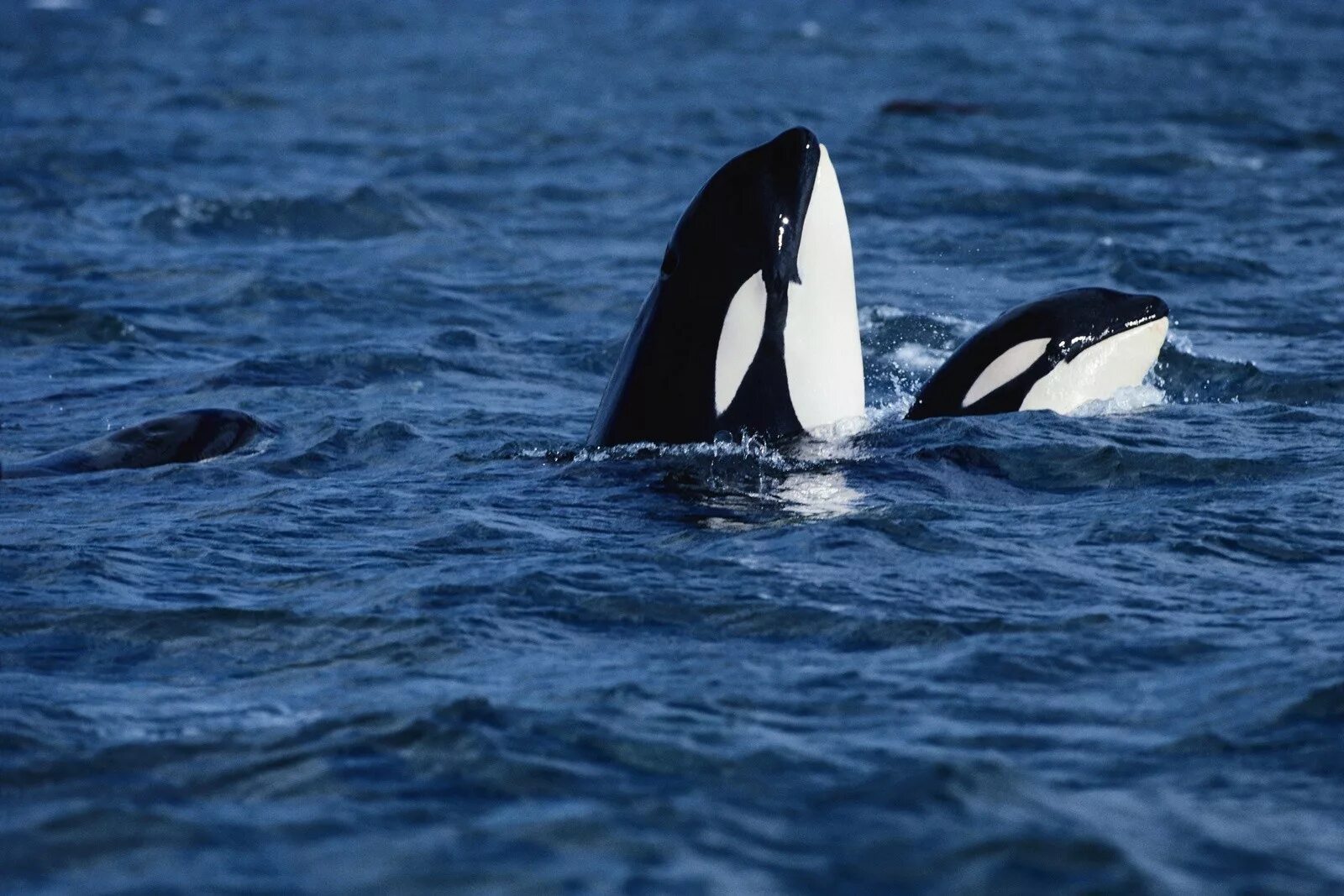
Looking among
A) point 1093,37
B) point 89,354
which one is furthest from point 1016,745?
point 1093,37

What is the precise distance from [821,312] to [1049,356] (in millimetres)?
1586

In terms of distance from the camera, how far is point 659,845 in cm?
527

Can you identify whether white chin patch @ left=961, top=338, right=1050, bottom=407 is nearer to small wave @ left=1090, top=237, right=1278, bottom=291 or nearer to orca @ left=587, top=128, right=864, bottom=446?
orca @ left=587, top=128, right=864, bottom=446

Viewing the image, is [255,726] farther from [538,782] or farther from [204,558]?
[204,558]

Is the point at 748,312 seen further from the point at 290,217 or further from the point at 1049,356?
the point at 290,217

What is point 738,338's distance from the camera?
9156 millimetres

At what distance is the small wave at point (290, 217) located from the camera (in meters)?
19.9

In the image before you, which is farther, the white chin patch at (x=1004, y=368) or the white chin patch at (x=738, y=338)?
the white chin patch at (x=1004, y=368)

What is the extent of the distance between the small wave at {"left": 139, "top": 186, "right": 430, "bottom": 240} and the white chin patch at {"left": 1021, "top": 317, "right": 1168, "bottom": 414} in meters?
10.7

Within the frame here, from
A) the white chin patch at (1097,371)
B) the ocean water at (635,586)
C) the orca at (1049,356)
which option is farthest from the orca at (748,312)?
the white chin patch at (1097,371)

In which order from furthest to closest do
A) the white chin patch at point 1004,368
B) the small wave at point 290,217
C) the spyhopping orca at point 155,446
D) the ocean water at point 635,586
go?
the small wave at point 290,217 < the spyhopping orca at point 155,446 < the white chin patch at point 1004,368 < the ocean water at point 635,586

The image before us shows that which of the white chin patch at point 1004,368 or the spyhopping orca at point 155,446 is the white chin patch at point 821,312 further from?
the spyhopping orca at point 155,446

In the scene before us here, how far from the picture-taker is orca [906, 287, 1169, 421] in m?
10.2

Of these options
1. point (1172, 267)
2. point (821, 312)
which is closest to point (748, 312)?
point (821, 312)
